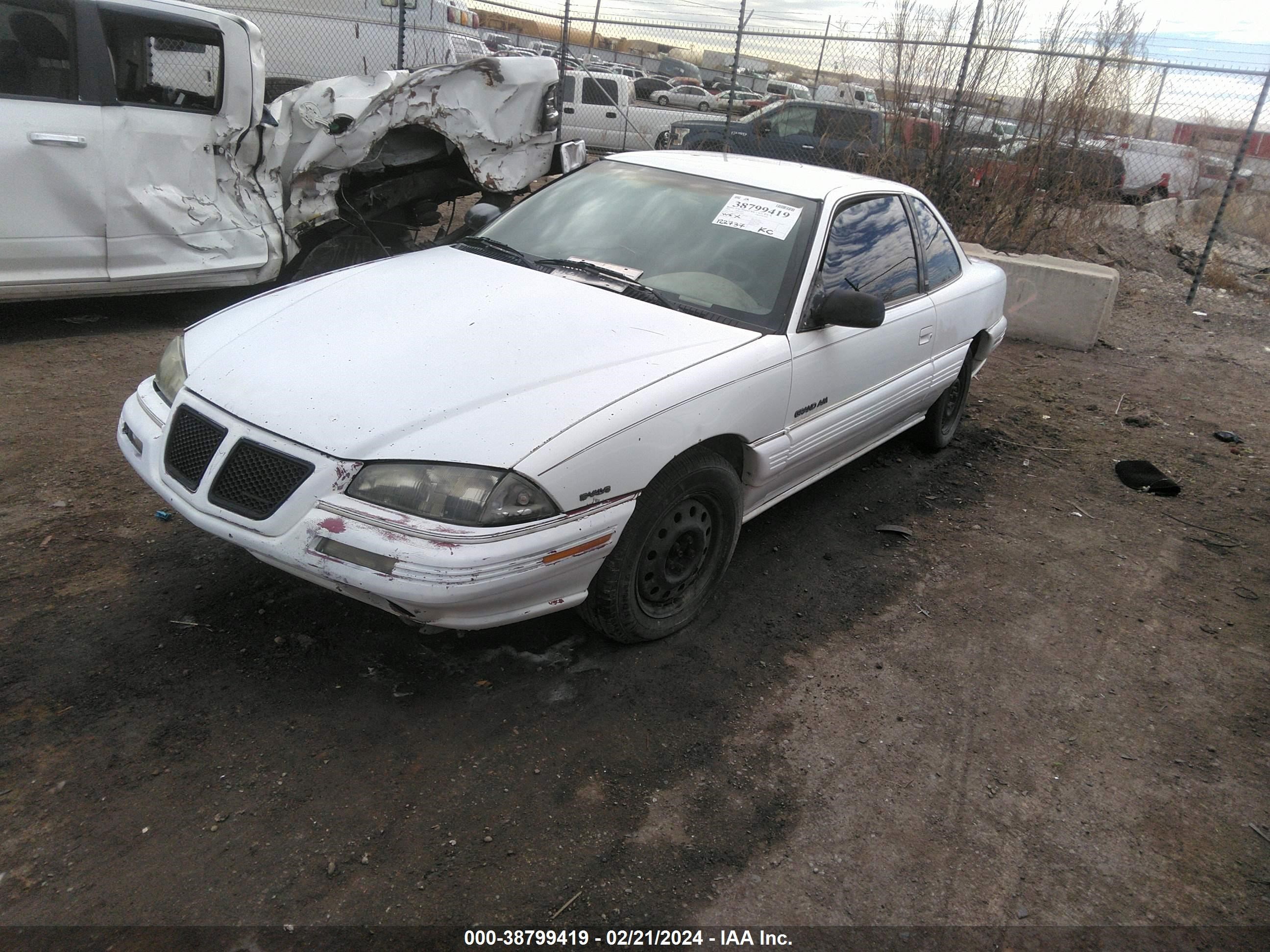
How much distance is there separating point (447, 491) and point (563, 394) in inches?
19.3

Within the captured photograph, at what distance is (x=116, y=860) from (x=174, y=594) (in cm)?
123

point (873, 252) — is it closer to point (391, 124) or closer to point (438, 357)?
point (438, 357)

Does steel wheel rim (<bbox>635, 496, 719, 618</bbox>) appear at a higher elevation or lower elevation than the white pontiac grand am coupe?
lower

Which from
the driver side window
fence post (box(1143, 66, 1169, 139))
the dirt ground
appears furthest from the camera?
the driver side window

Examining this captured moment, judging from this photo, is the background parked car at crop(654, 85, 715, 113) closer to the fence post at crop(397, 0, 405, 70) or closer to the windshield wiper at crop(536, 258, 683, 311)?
the fence post at crop(397, 0, 405, 70)

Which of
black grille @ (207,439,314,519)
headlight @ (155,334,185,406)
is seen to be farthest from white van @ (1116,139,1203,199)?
black grille @ (207,439,314,519)

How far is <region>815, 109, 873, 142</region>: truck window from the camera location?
10.5 m

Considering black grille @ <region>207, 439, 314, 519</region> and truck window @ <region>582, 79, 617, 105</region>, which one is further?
truck window @ <region>582, 79, 617, 105</region>

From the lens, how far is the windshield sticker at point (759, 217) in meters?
3.72

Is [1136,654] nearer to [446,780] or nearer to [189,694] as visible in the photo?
[446,780]

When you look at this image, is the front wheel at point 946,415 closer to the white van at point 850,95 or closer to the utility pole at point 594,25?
the white van at point 850,95

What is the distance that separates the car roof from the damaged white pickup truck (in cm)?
289

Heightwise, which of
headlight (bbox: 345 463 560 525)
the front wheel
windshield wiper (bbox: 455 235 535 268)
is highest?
windshield wiper (bbox: 455 235 535 268)

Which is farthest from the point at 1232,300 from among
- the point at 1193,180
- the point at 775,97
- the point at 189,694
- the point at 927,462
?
the point at 189,694
